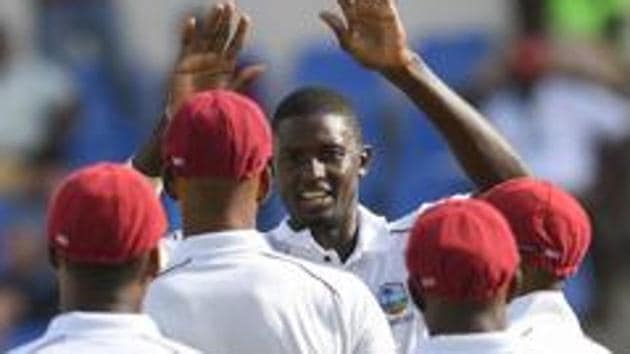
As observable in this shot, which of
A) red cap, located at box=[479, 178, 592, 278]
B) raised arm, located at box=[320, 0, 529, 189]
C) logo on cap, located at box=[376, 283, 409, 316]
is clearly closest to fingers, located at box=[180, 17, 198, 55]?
raised arm, located at box=[320, 0, 529, 189]

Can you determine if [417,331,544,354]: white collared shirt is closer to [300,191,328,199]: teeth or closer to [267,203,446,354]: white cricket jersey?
[267,203,446,354]: white cricket jersey

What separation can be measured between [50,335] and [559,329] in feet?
3.69

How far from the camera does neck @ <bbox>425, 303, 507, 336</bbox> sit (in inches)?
212

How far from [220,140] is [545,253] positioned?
0.74 metres

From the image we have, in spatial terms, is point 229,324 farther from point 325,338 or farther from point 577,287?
point 577,287

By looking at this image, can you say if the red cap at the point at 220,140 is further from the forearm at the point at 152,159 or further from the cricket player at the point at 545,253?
the forearm at the point at 152,159

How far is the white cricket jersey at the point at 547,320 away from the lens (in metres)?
5.76

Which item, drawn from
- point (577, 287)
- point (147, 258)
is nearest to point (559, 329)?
point (147, 258)

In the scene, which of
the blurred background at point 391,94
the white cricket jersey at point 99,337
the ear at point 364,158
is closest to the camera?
the white cricket jersey at point 99,337

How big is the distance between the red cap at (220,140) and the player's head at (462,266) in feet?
2.05

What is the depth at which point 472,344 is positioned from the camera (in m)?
5.36

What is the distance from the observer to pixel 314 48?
1280 centimetres

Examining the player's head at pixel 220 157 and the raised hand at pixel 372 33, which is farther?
the raised hand at pixel 372 33

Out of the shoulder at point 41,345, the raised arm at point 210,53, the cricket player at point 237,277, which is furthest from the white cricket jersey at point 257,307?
the raised arm at point 210,53
